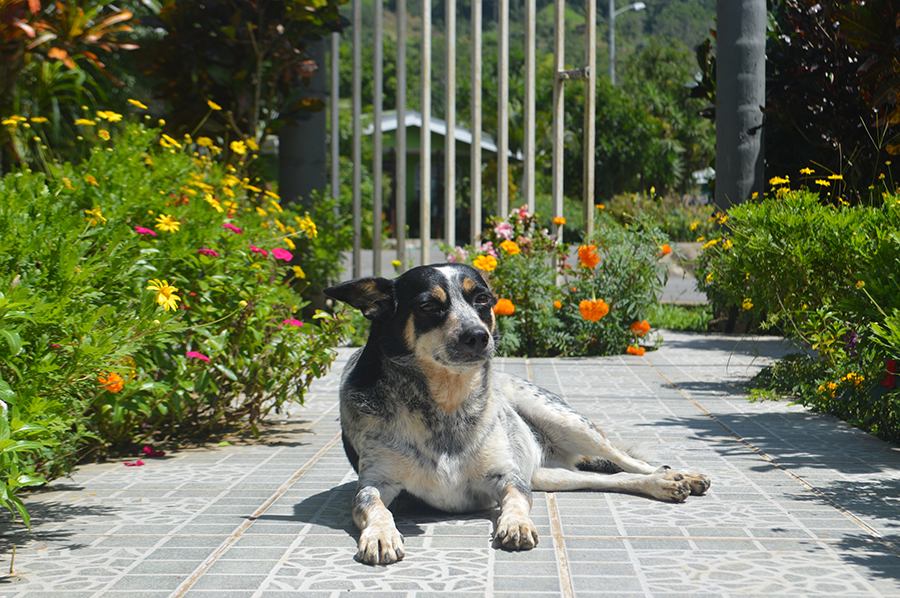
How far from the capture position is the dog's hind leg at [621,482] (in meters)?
3.62

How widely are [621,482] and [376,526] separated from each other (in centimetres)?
137

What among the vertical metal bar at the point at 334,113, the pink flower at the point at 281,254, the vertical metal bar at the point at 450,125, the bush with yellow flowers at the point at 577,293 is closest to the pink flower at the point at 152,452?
the pink flower at the point at 281,254

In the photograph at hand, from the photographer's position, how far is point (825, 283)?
5496mm

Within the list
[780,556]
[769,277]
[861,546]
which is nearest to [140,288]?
[780,556]

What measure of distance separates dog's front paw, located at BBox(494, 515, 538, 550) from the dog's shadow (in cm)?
32

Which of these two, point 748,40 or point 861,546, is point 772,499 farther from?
point 748,40

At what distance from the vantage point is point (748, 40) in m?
8.55

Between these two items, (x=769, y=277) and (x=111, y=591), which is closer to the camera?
(x=111, y=591)

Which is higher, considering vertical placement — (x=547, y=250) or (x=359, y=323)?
(x=547, y=250)

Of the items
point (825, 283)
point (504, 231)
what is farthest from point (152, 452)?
point (504, 231)

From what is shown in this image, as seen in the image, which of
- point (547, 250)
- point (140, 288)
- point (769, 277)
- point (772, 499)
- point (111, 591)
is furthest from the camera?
point (547, 250)

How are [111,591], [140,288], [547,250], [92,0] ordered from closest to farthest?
[111,591] → [140,288] → [547,250] → [92,0]

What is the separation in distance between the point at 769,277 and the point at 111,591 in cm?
476

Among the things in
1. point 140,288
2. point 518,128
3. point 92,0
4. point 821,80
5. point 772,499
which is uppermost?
point 518,128
